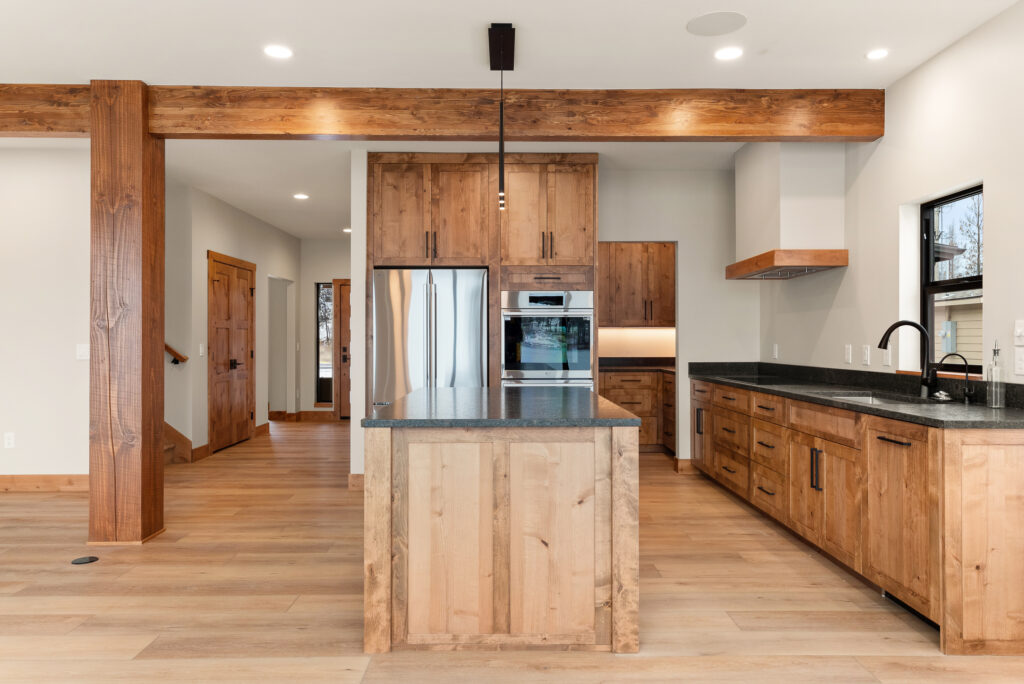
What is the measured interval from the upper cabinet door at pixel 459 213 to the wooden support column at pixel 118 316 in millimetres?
1971

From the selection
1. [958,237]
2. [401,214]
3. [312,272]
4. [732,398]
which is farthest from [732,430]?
[312,272]

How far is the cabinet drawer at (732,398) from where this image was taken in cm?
425

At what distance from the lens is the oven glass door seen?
4883 millimetres

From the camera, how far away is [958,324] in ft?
10.8

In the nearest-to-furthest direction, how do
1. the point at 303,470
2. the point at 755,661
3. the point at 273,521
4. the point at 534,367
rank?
the point at 755,661 → the point at 273,521 → the point at 534,367 → the point at 303,470

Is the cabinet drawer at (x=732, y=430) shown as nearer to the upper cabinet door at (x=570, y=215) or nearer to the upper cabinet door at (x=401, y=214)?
the upper cabinet door at (x=570, y=215)

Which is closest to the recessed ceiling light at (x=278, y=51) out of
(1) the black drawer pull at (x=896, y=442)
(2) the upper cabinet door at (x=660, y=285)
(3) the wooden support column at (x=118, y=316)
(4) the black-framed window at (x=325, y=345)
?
(3) the wooden support column at (x=118, y=316)

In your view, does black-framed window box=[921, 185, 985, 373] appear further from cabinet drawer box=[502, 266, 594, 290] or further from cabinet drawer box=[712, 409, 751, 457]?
cabinet drawer box=[502, 266, 594, 290]

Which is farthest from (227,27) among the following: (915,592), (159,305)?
(915,592)

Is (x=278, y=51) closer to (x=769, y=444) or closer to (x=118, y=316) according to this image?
(x=118, y=316)

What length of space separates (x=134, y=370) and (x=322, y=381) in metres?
5.75

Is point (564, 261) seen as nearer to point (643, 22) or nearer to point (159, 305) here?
point (643, 22)

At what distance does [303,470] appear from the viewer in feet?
18.7

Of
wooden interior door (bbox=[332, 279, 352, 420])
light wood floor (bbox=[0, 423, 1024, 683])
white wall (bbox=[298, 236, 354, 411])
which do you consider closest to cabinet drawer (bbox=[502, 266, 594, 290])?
light wood floor (bbox=[0, 423, 1024, 683])
